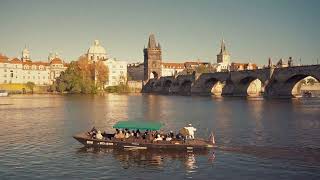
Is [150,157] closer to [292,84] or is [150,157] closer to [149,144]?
[149,144]

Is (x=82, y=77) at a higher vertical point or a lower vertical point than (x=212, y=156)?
higher

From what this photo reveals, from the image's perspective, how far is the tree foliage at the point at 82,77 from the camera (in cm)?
17862

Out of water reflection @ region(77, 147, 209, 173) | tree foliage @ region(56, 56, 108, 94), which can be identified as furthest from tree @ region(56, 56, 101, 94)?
water reflection @ region(77, 147, 209, 173)

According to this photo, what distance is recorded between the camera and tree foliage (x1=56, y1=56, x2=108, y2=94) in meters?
179

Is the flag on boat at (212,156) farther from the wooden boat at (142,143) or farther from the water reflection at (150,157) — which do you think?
the wooden boat at (142,143)

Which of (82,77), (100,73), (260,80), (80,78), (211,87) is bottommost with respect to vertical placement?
(211,87)

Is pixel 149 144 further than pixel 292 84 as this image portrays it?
No

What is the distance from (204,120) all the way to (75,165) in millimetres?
33967

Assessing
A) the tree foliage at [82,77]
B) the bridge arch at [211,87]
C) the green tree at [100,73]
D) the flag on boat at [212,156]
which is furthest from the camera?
the green tree at [100,73]

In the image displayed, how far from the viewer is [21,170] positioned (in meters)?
29.8

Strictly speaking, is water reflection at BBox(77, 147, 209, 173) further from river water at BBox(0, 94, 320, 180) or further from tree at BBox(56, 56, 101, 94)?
tree at BBox(56, 56, 101, 94)

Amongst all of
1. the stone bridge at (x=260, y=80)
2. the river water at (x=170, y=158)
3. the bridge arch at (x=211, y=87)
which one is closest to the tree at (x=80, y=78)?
the stone bridge at (x=260, y=80)

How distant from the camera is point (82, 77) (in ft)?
586

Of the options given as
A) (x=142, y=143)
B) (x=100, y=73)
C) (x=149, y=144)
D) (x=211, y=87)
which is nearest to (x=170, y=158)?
(x=149, y=144)
